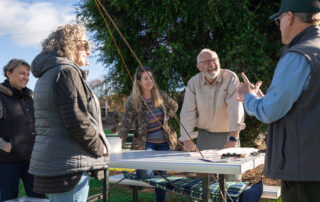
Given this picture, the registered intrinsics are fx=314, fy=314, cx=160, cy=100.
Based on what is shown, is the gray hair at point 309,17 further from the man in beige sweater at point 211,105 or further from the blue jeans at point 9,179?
the blue jeans at point 9,179

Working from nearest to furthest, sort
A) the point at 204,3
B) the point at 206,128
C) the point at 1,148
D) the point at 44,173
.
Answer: the point at 44,173 → the point at 1,148 → the point at 206,128 → the point at 204,3

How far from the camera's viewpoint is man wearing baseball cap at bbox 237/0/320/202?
1604 mm

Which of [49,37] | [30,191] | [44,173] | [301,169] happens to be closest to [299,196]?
[301,169]

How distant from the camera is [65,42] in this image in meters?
2.21

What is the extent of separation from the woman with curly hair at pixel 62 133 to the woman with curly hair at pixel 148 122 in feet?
5.84

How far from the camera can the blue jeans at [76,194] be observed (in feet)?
6.68

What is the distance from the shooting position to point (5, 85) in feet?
11.8

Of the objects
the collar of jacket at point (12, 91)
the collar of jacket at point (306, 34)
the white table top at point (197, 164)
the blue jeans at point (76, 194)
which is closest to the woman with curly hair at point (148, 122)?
the collar of jacket at point (12, 91)

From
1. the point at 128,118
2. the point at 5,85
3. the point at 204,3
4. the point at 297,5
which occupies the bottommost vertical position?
the point at 128,118

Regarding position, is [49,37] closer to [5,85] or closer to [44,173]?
[44,173]

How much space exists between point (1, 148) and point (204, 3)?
392 cm

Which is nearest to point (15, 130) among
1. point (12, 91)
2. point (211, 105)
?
point (12, 91)

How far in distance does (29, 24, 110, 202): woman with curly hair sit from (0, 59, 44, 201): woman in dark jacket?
1575mm

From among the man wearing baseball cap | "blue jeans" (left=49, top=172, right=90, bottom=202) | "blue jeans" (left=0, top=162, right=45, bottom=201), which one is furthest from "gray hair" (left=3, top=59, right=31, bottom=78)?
the man wearing baseball cap
